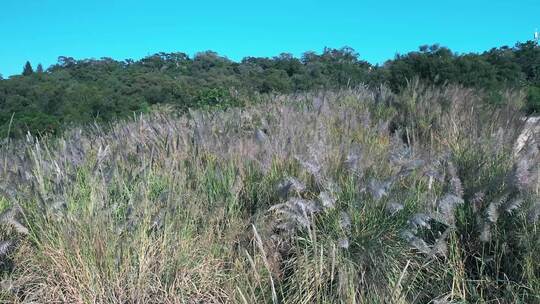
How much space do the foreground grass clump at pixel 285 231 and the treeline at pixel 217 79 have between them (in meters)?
1.56

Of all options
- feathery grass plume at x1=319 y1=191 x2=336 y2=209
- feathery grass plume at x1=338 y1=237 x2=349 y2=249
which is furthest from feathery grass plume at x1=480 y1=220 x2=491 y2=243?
feathery grass plume at x1=319 y1=191 x2=336 y2=209

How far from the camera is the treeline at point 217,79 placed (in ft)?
40.4

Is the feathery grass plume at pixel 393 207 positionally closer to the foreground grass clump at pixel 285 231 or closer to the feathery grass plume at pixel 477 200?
the foreground grass clump at pixel 285 231

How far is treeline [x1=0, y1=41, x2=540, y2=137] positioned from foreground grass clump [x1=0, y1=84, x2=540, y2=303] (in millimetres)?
1560

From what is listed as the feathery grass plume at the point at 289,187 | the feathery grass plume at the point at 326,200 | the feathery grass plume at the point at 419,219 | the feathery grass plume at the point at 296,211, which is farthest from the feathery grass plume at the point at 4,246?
the feathery grass plume at the point at 419,219

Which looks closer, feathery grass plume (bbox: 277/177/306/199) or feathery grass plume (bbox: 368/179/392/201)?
feathery grass plume (bbox: 368/179/392/201)

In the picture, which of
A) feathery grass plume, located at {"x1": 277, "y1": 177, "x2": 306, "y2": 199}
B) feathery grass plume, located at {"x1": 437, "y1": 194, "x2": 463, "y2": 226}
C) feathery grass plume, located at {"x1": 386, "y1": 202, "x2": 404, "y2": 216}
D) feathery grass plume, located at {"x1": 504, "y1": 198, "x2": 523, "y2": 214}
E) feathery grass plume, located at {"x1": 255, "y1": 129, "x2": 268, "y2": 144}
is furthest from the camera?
feathery grass plume, located at {"x1": 255, "y1": 129, "x2": 268, "y2": 144}

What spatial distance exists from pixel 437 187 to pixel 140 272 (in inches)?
75.6

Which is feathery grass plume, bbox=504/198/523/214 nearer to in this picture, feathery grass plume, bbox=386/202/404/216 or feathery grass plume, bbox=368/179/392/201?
feathery grass plume, bbox=386/202/404/216

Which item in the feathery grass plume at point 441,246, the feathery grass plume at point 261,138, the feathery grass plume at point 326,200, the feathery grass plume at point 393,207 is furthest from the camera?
the feathery grass plume at point 261,138

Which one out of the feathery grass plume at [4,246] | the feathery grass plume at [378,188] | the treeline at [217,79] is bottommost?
the treeline at [217,79]

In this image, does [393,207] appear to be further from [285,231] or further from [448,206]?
[285,231]

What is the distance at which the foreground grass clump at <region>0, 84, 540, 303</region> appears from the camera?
9.46 feet

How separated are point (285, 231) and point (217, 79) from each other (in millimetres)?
28436
